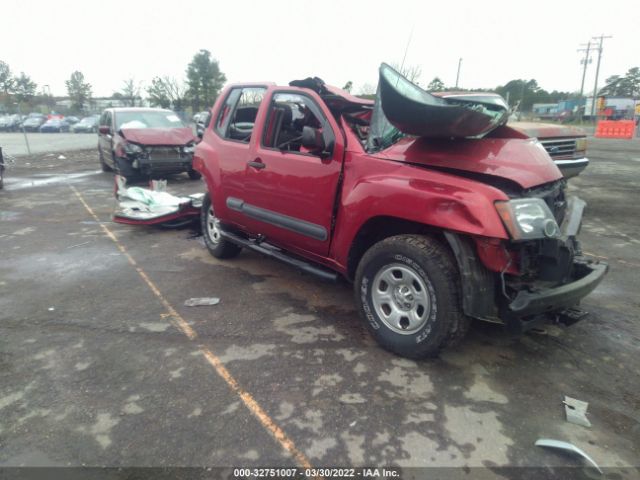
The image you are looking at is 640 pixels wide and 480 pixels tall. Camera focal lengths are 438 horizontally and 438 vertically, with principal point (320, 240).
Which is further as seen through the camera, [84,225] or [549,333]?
[84,225]

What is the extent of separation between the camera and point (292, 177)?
3.88 m

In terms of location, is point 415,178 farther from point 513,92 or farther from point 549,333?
point 513,92

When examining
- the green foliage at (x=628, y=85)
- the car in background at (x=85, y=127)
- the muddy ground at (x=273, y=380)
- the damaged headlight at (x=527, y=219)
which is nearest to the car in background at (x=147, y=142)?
the muddy ground at (x=273, y=380)

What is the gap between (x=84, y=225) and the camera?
7215 mm

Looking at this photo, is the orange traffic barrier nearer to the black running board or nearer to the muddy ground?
the muddy ground

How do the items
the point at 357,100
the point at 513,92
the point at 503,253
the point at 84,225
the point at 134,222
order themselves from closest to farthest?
the point at 503,253 < the point at 357,100 < the point at 134,222 < the point at 84,225 < the point at 513,92

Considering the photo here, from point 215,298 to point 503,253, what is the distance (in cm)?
276

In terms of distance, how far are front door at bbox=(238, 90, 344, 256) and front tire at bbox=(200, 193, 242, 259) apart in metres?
0.83

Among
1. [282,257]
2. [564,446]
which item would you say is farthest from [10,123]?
[564,446]

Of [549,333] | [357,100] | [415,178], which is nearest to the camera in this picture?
[415,178]

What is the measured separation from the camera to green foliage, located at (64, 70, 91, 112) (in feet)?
169

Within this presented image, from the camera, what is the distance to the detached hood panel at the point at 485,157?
2998mm

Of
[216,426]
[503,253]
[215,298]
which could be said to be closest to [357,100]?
[503,253]

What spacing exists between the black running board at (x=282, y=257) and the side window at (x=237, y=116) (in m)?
1.10
